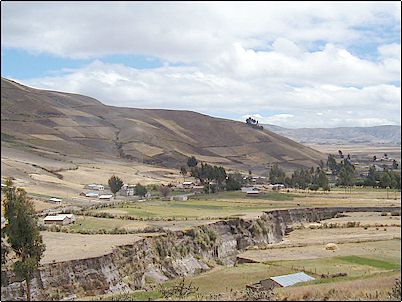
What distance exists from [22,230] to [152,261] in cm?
1870

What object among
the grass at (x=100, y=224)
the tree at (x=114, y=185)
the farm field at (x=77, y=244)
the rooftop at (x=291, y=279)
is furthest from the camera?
the tree at (x=114, y=185)

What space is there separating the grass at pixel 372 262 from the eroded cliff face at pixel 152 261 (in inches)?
499

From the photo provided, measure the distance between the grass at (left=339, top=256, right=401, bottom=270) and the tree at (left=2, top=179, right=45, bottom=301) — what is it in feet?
93.8

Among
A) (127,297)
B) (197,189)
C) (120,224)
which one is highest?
(197,189)

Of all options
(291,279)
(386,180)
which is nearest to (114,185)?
(386,180)

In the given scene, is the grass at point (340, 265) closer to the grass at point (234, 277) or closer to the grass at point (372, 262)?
the grass at point (372, 262)

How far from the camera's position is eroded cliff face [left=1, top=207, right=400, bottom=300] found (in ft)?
126

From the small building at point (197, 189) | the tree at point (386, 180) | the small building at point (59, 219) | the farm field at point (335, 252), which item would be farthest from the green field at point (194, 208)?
the tree at point (386, 180)

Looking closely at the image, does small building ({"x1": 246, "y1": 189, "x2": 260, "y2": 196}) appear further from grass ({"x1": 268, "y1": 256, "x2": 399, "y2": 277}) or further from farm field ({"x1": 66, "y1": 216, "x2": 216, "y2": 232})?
grass ({"x1": 268, "y1": 256, "x2": 399, "y2": 277})

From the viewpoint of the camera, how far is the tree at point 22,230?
32.4 metres

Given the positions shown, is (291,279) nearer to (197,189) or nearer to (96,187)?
(197,189)

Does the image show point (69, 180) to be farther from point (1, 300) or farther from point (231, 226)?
point (1, 300)

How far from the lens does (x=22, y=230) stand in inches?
1283

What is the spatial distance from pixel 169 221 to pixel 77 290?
90.8 ft
